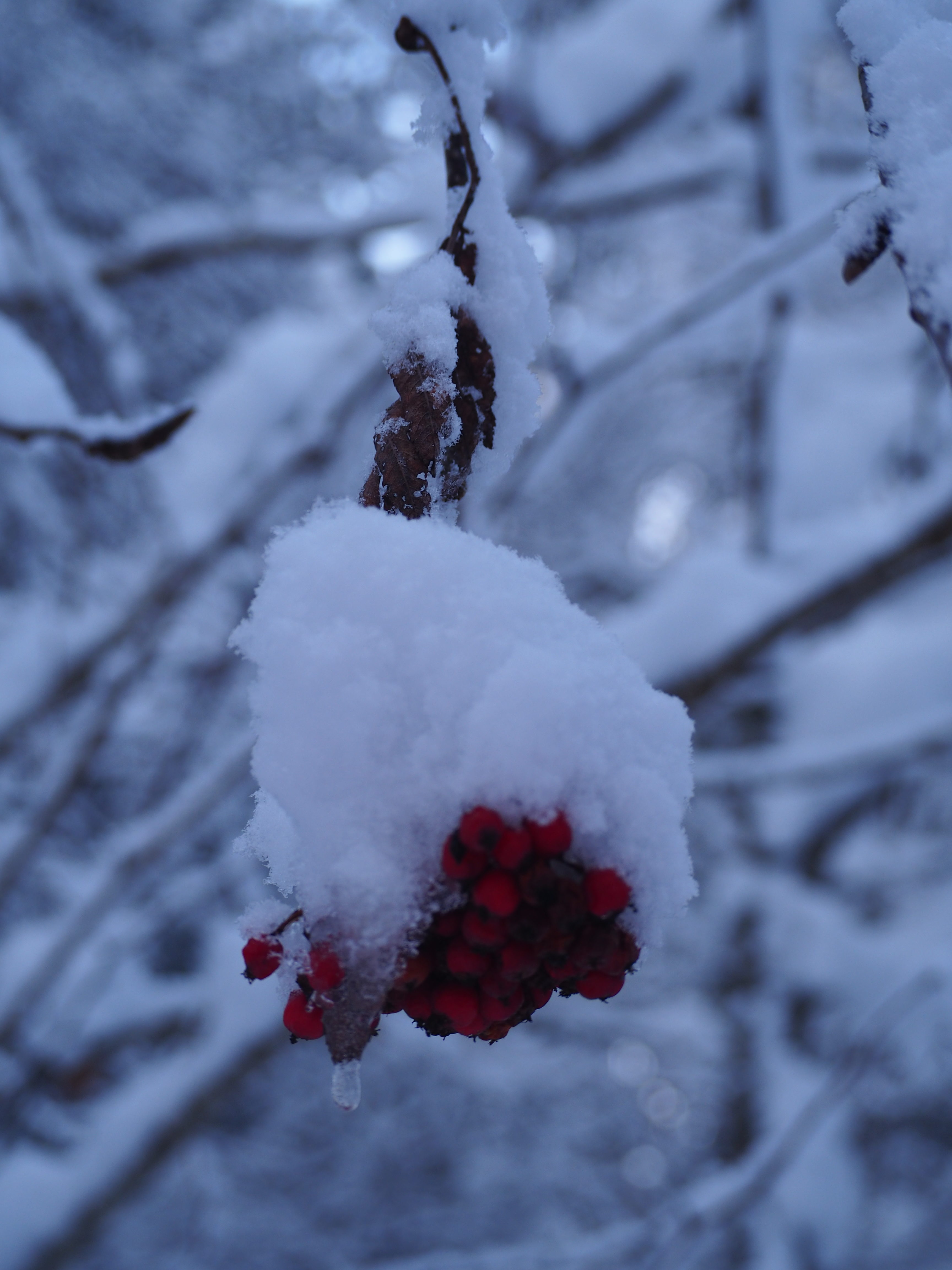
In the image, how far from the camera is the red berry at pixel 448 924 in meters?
0.58

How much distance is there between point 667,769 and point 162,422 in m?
0.62

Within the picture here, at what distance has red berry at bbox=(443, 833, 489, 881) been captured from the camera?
1.74ft

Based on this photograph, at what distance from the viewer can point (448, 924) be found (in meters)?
0.58

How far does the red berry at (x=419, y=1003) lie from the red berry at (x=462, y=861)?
128mm

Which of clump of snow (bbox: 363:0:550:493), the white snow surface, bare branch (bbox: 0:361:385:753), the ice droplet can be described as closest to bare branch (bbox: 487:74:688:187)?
bare branch (bbox: 0:361:385:753)

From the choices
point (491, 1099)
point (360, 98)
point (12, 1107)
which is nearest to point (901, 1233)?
point (491, 1099)

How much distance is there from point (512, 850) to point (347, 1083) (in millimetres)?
216

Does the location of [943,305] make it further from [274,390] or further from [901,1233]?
[901,1233]

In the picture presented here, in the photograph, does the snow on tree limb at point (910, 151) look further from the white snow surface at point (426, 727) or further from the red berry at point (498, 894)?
the red berry at point (498, 894)

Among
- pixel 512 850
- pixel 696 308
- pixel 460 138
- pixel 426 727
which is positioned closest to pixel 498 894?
pixel 512 850

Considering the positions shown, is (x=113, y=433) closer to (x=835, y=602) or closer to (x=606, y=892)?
(x=606, y=892)

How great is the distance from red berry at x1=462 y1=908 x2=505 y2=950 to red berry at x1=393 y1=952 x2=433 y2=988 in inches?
2.1

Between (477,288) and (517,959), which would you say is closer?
(517,959)

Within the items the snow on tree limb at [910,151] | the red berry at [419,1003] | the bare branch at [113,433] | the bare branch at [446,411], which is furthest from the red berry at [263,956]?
the snow on tree limb at [910,151]
